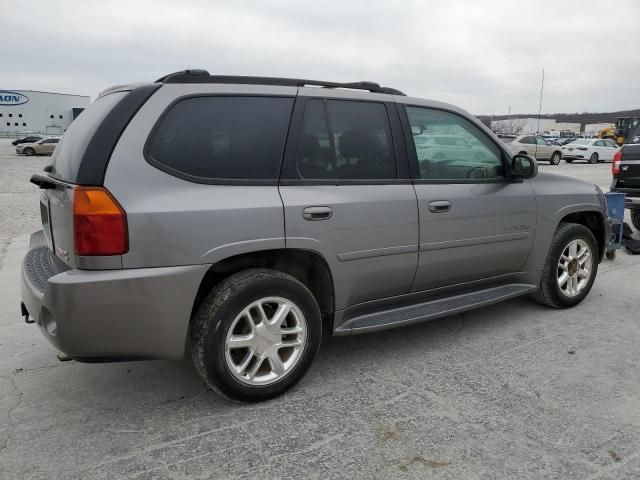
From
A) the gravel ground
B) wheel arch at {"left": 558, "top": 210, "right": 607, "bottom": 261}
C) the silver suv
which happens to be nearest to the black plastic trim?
the silver suv

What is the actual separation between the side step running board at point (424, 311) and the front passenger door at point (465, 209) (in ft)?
0.39

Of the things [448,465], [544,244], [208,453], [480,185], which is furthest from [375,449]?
[544,244]

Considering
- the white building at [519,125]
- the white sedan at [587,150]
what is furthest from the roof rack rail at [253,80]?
the white building at [519,125]

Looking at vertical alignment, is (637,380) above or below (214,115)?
below

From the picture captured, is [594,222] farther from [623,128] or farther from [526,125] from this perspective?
[526,125]

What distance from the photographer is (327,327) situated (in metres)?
3.35

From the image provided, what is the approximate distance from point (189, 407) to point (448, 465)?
1.40 meters

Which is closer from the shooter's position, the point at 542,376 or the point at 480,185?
the point at 542,376

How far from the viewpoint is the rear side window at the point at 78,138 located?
265cm

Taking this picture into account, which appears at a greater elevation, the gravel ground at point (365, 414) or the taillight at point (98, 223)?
the taillight at point (98, 223)

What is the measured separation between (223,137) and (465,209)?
175 centimetres

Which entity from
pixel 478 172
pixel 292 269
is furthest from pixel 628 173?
pixel 292 269

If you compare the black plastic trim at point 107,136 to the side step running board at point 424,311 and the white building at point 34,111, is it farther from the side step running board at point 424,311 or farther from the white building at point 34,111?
the white building at point 34,111

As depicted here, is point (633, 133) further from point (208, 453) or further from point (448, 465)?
point (208, 453)
